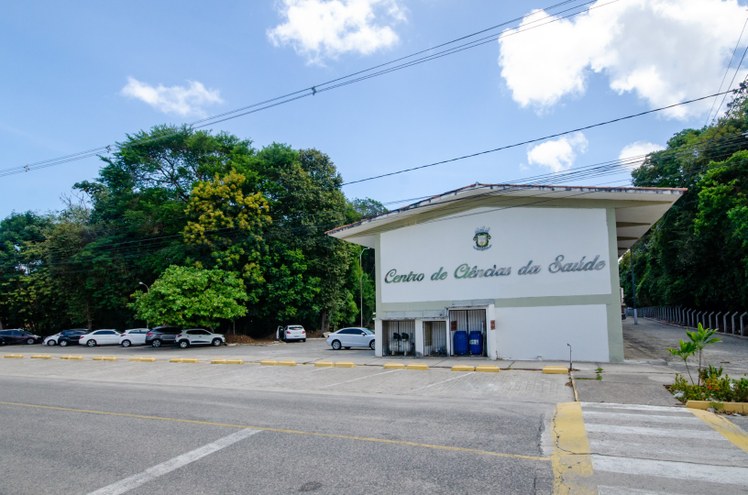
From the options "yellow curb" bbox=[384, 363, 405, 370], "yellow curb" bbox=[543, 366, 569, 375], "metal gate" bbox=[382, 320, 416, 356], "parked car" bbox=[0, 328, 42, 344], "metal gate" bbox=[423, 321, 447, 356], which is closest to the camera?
"yellow curb" bbox=[543, 366, 569, 375]

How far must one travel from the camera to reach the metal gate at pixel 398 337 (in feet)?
79.8

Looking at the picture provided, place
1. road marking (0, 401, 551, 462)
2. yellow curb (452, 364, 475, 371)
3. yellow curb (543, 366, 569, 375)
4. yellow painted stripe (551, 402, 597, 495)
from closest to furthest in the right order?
yellow painted stripe (551, 402, 597, 495) → road marking (0, 401, 551, 462) → yellow curb (543, 366, 569, 375) → yellow curb (452, 364, 475, 371)

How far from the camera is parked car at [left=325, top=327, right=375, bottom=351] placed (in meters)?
29.9

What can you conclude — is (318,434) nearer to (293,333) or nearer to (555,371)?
(555,371)

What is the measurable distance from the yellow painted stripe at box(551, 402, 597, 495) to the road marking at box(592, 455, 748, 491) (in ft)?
0.80

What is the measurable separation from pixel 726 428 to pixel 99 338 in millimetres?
45469

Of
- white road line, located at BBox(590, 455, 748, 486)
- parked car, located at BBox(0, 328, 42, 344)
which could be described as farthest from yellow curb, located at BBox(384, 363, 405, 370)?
parked car, located at BBox(0, 328, 42, 344)

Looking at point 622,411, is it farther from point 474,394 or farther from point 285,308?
point 285,308

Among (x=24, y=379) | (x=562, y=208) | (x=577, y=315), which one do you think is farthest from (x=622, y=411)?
(x=24, y=379)

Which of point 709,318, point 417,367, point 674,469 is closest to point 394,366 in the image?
point 417,367

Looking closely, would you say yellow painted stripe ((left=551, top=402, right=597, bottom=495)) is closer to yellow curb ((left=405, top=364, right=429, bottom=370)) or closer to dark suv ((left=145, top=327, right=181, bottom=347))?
yellow curb ((left=405, top=364, right=429, bottom=370))

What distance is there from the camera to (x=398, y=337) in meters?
24.4

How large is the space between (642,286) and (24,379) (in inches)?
2936

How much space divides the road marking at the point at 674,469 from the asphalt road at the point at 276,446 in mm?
800
